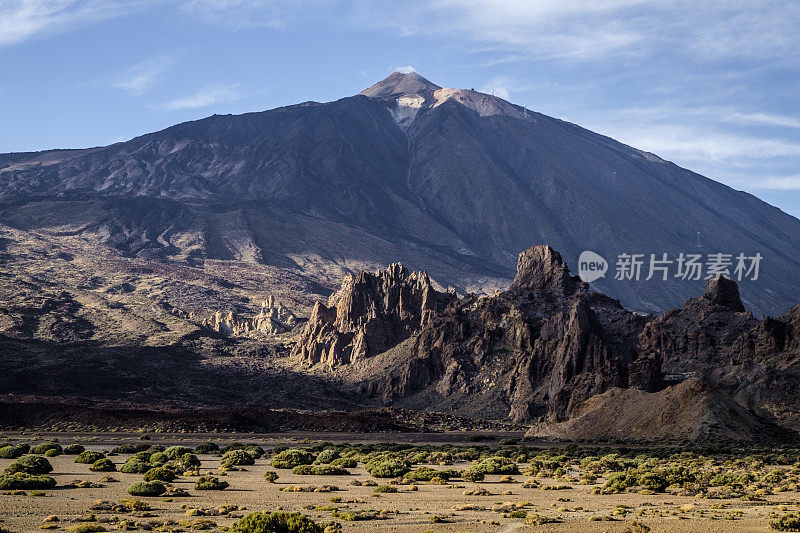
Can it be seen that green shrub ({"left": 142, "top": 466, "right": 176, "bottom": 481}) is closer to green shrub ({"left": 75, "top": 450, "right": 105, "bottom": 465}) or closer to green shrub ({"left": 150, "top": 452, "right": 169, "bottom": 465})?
green shrub ({"left": 150, "top": 452, "right": 169, "bottom": 465})

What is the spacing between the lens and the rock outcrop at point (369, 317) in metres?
158

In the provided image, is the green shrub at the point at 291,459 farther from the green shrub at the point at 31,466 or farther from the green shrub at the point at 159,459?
the green shrub at the point at 31,466

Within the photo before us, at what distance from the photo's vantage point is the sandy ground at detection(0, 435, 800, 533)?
103 feet

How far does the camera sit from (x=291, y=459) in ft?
195

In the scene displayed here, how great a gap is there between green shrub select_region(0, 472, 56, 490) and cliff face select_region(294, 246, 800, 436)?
57.7 meters

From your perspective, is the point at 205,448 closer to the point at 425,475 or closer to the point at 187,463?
the point at 187,463

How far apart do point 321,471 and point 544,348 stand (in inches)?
2629

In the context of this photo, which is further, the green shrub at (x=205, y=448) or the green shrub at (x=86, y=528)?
the green shrub at (x=205, y=448)

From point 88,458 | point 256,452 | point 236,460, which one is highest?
point 88,458

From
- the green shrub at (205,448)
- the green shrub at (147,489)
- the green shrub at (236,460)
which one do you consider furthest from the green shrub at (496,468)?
the green shrub at (205,448)

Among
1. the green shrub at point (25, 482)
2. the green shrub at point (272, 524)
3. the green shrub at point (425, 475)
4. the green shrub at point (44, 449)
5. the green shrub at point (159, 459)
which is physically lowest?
the green shrub at point (44, 449)

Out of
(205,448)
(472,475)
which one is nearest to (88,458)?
(205,448)

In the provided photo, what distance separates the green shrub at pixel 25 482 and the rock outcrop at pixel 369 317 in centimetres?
11572

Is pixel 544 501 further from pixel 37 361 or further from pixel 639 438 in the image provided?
pixel 37 361
